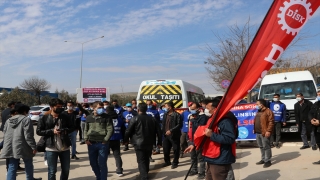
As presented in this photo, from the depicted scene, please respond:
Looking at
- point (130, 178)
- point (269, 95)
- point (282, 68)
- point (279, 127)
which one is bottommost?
point (130, 178)

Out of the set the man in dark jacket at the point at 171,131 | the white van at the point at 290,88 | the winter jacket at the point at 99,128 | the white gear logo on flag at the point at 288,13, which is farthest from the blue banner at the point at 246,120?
the white gear logo on flag at the point at 288,13

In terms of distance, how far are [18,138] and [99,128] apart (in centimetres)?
150

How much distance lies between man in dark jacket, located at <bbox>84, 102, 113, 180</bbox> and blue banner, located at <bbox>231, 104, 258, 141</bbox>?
563 cm

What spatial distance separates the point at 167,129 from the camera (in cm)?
873

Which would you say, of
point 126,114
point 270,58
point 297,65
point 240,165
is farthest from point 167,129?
point 297,65

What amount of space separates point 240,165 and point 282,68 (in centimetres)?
1960

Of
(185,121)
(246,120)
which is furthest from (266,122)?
(246,120)

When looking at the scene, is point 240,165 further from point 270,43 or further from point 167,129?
point 270,43

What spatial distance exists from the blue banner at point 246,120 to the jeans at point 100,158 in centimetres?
577

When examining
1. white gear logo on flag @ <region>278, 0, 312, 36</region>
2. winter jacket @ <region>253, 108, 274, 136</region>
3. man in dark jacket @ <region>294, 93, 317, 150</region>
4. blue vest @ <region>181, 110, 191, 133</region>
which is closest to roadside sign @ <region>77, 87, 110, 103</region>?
blue vest @ <region>181, 110, 191, 133</region>

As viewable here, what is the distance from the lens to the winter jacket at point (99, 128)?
6.36 metres

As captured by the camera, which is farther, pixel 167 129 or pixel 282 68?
pixel 282 68

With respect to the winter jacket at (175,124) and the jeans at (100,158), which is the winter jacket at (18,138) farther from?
the winter jacket at (175,124)

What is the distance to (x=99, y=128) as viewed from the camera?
6.44 m
